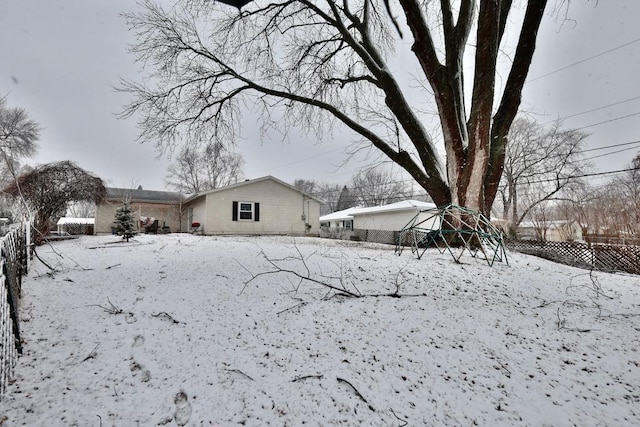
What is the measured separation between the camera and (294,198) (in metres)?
16.6

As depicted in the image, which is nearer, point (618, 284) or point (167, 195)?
point (618, 284)

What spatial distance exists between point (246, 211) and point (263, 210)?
0.99 meters

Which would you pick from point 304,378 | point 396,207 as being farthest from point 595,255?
point 396,207

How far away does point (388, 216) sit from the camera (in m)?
20.9

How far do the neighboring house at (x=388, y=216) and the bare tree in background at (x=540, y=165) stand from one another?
661cm

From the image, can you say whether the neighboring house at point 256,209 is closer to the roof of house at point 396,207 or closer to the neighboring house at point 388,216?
the roof of house at point 396,207

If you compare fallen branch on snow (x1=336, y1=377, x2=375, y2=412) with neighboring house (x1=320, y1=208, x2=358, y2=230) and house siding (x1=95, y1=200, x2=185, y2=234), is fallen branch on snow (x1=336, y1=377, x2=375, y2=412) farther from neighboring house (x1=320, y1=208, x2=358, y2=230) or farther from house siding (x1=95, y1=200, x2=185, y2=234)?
neighboring house (x1=320, y1=208, x2=358, y2=230)

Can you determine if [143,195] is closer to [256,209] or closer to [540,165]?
[256,209]

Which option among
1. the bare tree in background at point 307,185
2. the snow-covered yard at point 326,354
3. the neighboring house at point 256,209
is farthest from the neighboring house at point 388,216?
the bare tree in background at point 307,185

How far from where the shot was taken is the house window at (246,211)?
1487 centimetres

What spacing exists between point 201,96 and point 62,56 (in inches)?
129

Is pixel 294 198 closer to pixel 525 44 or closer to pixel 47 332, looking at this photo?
pixel 525 44

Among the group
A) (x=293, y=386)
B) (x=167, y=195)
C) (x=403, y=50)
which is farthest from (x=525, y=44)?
(x=167, y=195)

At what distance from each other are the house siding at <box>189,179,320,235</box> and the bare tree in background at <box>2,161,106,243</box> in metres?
5.06
